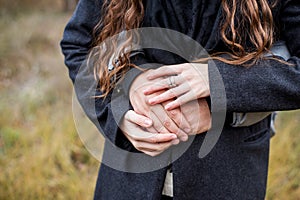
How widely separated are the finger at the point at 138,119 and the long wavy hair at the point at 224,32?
0.36ft

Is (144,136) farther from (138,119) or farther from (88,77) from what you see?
(88,77)

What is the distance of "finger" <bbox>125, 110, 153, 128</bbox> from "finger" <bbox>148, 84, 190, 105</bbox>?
0.15 feet

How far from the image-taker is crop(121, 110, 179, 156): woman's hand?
Answer: 41.1 inches

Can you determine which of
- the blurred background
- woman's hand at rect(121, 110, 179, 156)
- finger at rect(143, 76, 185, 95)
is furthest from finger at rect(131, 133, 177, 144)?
the blurred background

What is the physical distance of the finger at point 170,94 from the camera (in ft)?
3.35

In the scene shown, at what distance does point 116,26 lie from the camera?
117cm

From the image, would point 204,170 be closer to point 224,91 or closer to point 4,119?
point 224,91

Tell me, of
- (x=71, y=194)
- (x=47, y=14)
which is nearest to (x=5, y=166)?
(x=71, y=194)

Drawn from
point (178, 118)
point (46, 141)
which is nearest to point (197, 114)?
point (178, 118)

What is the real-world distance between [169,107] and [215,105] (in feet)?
0.38

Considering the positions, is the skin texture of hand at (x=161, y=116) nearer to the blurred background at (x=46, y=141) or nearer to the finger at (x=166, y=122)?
the finger at (x=166, y=122)

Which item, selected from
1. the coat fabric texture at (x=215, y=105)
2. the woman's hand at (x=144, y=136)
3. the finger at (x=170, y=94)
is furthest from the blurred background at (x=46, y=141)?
the finger at (x=170, y=94)

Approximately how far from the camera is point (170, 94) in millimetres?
1033

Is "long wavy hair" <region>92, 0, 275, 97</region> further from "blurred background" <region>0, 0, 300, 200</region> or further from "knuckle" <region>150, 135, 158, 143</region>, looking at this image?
"blurred background" <region>0, 0, 300, 200</region>
